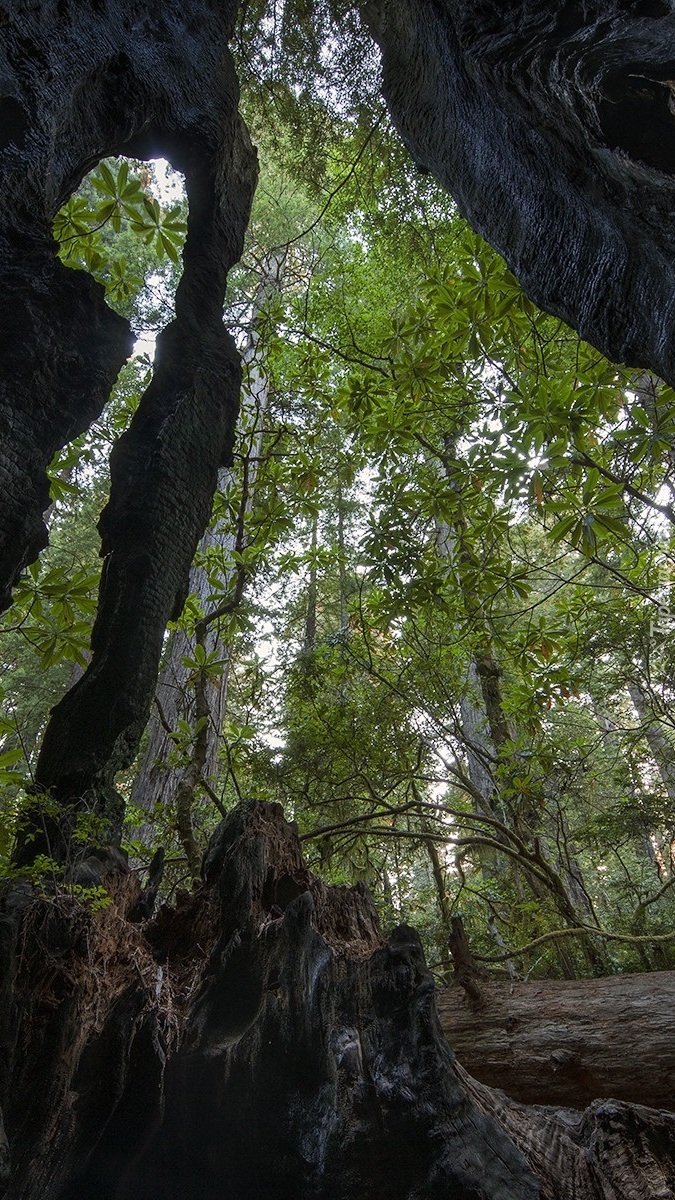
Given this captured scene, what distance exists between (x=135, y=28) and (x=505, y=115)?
168 cm

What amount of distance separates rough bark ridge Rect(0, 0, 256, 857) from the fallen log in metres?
1.59

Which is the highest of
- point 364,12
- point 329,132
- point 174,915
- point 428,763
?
point 329,132

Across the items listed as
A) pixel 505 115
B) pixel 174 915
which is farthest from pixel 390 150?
pixel 174 915

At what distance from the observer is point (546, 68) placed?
177 cm

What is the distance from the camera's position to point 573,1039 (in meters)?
2.09

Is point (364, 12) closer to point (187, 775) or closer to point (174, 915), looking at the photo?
point (187, 775)

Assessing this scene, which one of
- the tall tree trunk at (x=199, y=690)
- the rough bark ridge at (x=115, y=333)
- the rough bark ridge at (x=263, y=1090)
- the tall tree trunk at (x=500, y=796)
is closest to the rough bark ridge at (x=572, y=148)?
the rough bark ridge at (x=115, y=333)

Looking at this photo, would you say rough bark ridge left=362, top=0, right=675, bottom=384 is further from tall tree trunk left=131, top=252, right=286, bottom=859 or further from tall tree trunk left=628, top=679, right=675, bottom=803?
tall tree trunk left=628, top=679, right=675, bottom=803

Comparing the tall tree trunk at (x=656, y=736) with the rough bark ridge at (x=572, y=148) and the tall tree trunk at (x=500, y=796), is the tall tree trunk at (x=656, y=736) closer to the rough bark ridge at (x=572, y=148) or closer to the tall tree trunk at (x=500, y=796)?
the tall tree trunk at (x=500, y=796)

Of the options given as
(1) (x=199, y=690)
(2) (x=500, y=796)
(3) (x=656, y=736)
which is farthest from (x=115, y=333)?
(3) (x=656, y=736)

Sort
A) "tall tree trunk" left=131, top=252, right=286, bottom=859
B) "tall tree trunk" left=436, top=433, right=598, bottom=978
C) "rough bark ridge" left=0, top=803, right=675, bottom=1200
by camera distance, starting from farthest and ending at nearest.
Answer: "tall tree trunk" left=436, top=433, right=598, bottom=978 → "tall tree trunk" left=131, top=252, right=286, bottom=859 → "rough bark ridge" left=0, top=803, right=675, bottom=1200

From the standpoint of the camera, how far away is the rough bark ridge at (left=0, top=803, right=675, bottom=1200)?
1124 mm

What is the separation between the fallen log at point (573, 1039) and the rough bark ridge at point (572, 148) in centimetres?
211

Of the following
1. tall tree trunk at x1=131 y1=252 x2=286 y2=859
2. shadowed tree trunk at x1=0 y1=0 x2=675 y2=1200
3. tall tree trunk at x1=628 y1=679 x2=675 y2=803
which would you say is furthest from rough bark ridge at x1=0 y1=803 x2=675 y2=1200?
tall tree trunk at x1=628 y1=679 x2=675 y2=803
